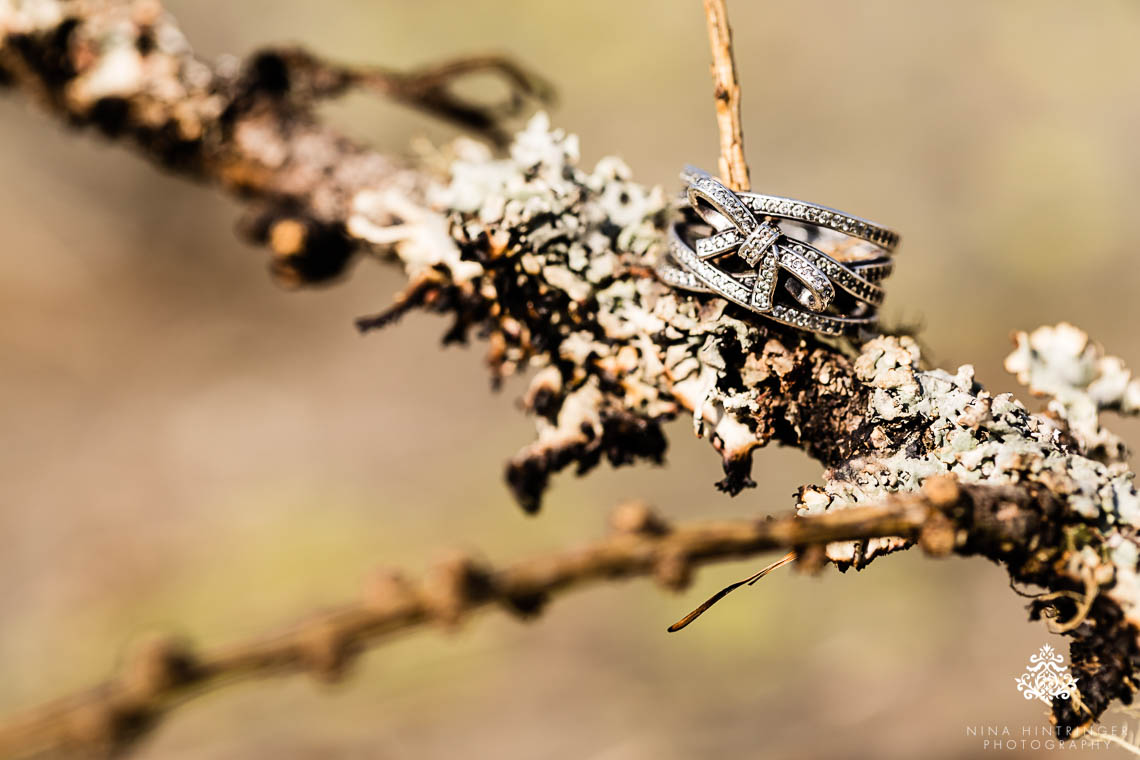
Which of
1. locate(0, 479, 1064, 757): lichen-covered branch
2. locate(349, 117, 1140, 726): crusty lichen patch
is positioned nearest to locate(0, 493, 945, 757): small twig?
locate(0, 479, 1064, 757): lichen-covered branch

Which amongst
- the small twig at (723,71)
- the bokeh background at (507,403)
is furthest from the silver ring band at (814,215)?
the bokeh background at (507,403)

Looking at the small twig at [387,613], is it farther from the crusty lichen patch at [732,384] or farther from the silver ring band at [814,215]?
the silver ring band at [814,215]

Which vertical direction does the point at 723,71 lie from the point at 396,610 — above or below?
above

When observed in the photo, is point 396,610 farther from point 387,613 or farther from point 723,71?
point 723,71

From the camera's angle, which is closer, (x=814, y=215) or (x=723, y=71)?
(x=723, y=71)

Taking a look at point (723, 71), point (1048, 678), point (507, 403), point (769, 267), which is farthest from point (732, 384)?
point (507, 403)

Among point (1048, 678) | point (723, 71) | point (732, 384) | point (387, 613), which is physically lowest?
point (1048, 678)

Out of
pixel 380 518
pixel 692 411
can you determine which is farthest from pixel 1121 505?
pixel 380 518

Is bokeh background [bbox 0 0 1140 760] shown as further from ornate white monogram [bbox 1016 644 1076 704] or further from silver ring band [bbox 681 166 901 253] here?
silver ring band [bbox 681 166 901 253]

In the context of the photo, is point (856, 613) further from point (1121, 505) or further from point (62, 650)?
point (62, 650)

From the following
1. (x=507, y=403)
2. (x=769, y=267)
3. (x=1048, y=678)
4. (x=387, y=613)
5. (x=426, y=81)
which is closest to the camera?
(x=387, y=613)
